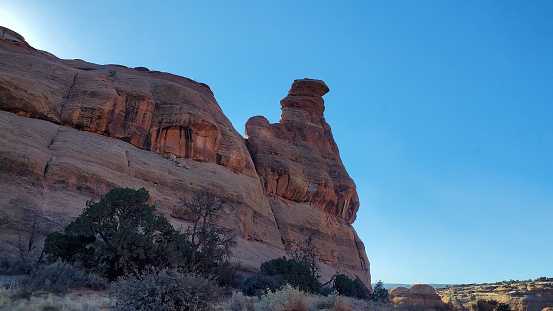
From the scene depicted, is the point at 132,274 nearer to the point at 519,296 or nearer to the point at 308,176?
the point at 308,176

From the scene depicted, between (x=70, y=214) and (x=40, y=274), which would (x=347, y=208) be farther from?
(x=40, y=274)

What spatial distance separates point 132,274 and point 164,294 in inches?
151

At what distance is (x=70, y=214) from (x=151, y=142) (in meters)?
16.8

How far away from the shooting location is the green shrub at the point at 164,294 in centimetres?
1028

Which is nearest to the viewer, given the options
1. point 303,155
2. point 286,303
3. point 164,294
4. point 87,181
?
point 164,294

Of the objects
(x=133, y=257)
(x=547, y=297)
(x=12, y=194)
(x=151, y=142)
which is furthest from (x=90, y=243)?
(x=547, y=297)

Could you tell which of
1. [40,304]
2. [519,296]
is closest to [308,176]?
[519,296]

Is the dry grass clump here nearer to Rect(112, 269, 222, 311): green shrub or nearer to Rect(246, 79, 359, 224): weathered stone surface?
Rect(112, 269, 222, 311): green shrub

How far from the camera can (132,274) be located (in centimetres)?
1380

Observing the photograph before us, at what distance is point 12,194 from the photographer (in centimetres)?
2612

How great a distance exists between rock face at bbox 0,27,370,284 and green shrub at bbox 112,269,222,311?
50.2ft

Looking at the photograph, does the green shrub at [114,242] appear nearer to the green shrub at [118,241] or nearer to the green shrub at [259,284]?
the green shrub at [118,241]

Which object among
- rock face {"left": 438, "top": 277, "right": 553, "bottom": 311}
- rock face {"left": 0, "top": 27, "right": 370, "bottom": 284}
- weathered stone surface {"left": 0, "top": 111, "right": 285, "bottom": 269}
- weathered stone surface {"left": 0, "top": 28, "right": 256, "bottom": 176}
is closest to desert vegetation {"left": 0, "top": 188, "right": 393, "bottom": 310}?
weathered stone surface {"left": 0, "top": 111, "right": 285, "bottom": 269}

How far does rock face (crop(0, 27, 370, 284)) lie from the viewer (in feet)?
94.7
